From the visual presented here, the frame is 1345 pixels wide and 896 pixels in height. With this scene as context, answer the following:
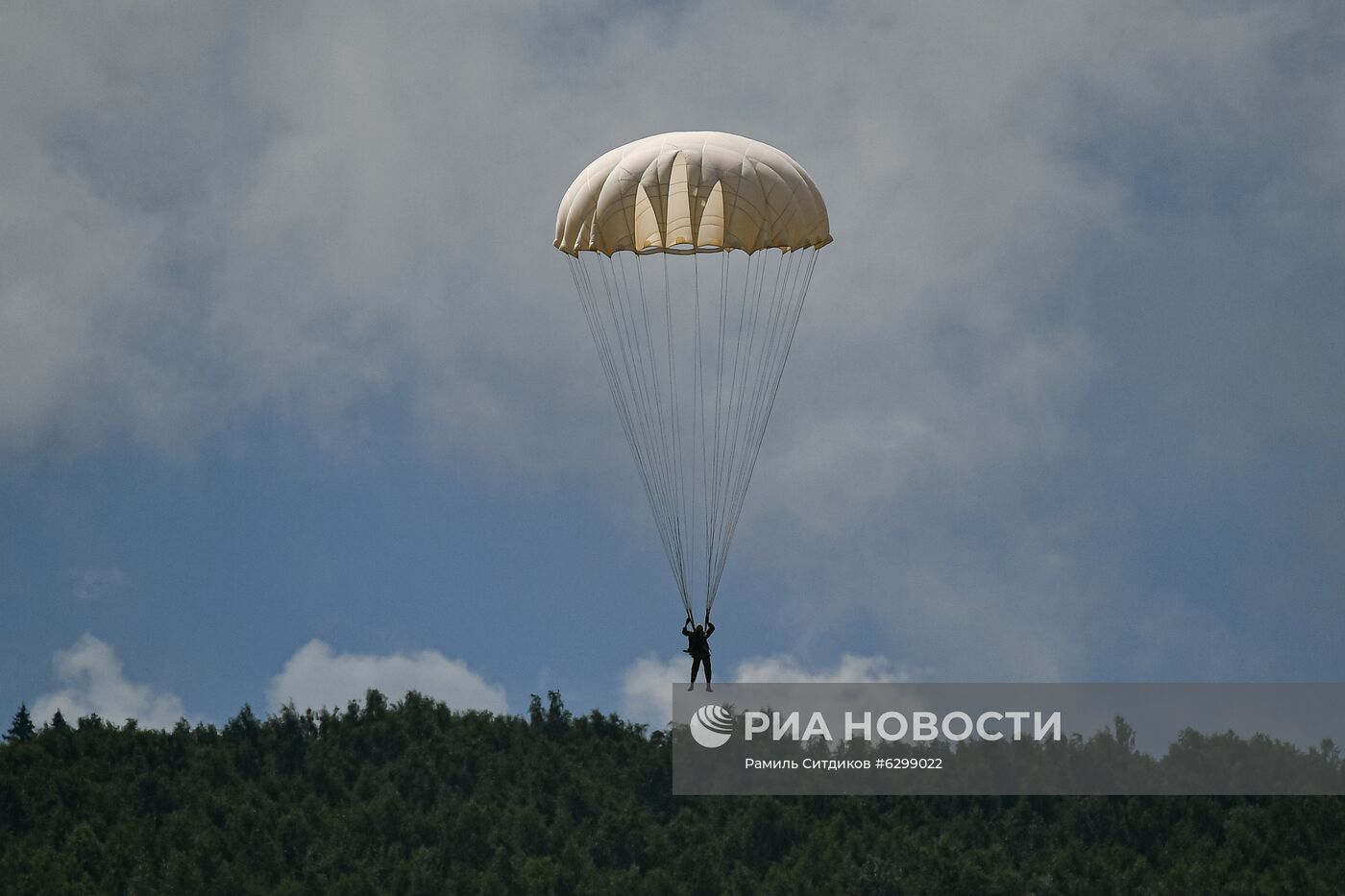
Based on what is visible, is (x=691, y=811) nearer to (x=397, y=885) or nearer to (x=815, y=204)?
(x=397, y=885)

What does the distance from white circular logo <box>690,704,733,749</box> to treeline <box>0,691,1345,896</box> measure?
27581 mm

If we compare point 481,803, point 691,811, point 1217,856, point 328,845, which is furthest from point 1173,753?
point 328,845

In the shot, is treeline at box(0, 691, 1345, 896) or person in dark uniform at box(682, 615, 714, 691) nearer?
person in dark uniform at box(682, 615, 714, 691)

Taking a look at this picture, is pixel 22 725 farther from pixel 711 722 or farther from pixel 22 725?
pixel 711 722

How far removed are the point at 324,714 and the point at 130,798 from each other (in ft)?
35.4

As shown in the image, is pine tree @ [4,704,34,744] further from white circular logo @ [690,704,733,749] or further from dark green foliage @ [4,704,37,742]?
white circular logo @ [690,704,733,749]

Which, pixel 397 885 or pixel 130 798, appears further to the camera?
pixel 130 798

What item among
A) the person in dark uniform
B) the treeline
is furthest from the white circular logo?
the treeline

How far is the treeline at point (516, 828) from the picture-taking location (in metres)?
74.1

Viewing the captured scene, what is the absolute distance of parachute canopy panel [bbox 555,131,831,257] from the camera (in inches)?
1566

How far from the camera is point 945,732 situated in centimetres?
4862

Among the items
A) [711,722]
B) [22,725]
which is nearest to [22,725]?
[22,725]

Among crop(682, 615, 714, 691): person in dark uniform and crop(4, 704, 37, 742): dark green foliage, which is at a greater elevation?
crop(4, 704, 37, 742): dark green foliage

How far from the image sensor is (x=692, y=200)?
1561 inches
